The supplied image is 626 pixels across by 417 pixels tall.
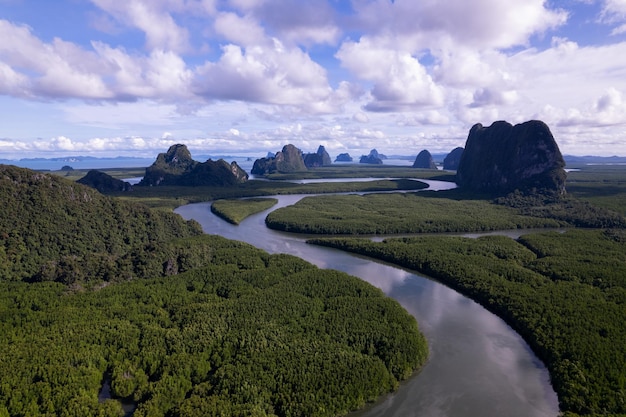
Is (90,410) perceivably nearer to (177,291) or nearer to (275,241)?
(177,291)

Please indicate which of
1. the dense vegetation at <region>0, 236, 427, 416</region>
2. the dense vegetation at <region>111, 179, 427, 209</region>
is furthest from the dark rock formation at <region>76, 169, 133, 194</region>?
the dense vegetation at <region>0, 236, 427, 416</region>

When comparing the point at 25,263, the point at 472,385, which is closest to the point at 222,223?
the point at 25,263

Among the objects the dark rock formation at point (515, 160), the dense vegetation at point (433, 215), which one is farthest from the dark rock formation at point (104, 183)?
the dark rock formation at point (515, 160)

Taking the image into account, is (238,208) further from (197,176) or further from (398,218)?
(197,176)

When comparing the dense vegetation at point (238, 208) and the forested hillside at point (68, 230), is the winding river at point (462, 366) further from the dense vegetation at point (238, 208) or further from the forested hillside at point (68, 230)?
the dense vegetation at point (238, 208)

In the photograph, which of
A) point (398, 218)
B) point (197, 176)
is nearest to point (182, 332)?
point (398, 218)

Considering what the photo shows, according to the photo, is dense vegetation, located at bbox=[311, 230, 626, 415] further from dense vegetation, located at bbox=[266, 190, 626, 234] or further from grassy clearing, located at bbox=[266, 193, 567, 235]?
dense vegetation, located at bbox=[266, 190, 626, 234]
